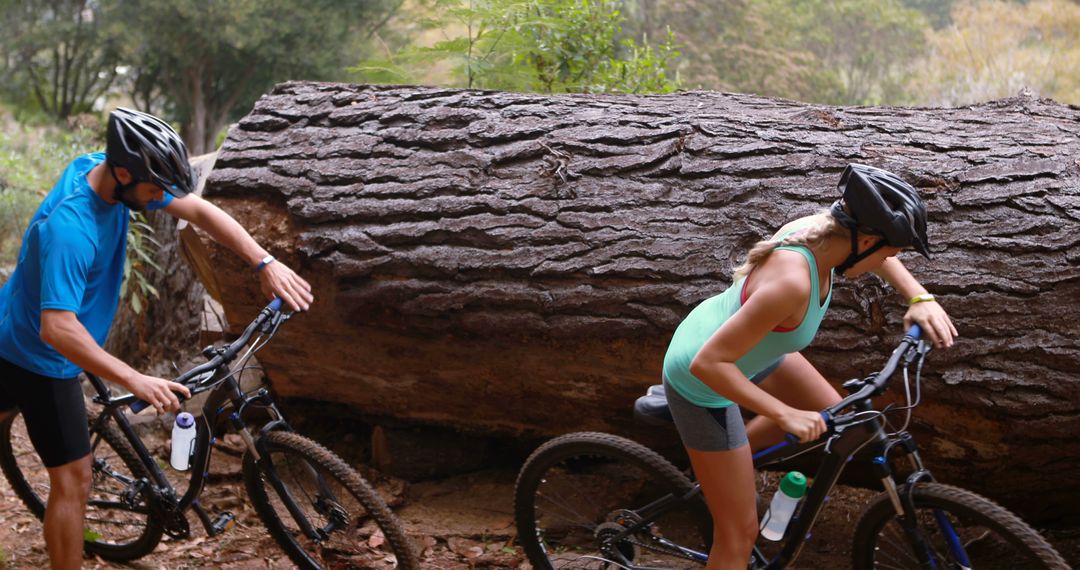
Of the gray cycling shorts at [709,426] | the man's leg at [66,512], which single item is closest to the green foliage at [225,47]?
the man's leg at [66,512]

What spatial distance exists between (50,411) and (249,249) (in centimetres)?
102

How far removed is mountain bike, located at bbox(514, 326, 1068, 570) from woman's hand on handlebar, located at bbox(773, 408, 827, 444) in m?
0.15

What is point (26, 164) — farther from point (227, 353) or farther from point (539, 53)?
point (227, 353)

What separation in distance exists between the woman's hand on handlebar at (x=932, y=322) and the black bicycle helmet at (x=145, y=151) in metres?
2.72

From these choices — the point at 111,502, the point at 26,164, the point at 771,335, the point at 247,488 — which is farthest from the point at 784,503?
the point at 26,164

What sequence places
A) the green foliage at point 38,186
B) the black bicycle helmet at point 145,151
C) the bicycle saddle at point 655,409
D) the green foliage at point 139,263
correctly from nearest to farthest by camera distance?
the black bicycle helmet at point 145,151 → the bicycle saddle at point 655,409 → the green foliage at point 139,263 → the green foliage at point 38,186

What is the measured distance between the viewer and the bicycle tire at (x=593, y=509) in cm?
334

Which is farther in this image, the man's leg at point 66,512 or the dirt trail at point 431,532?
the dirt trail at point 431,532

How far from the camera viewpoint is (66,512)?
3482 mm

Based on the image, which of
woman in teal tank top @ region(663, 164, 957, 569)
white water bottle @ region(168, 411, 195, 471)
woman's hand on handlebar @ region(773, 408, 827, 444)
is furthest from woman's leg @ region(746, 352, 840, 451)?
white water bottle @ region(168, 411, 195, 471)

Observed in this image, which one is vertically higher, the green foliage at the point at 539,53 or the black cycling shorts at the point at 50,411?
the green foliage at the point at 539,53

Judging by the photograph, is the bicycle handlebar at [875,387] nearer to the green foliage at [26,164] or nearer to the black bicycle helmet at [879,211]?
the black bicycle helmet at [879,211]

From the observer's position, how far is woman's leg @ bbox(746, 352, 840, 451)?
10.4ft

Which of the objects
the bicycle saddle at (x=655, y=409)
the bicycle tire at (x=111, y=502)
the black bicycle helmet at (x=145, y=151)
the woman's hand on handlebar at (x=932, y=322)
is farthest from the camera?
the bicycle tire at (x=111, y=502)
